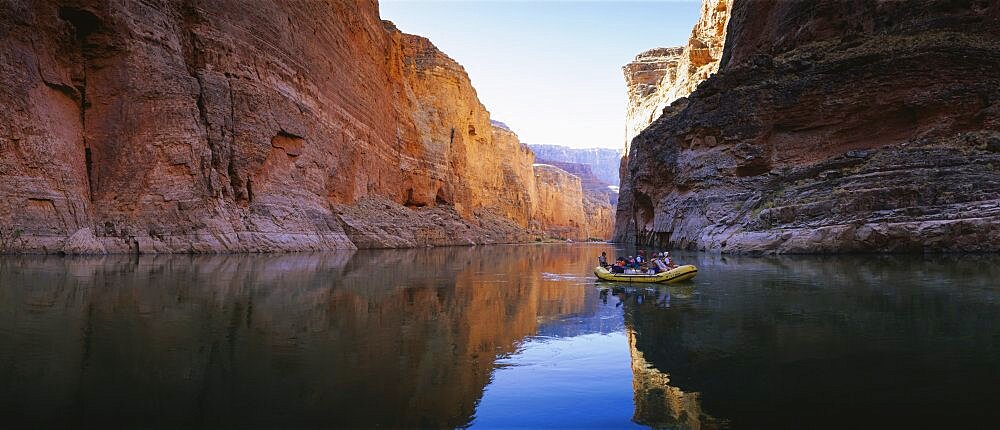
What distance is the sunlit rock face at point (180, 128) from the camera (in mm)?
20078

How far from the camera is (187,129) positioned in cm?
2283

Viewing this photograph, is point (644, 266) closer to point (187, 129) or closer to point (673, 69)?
point (187, 129)

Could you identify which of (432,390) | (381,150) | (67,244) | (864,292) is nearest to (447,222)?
(381,150)

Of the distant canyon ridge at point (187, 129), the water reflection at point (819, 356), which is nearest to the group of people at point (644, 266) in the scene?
the water reflection at point (819, 356)

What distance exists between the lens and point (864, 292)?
10.9m

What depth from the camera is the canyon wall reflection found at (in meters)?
4.16

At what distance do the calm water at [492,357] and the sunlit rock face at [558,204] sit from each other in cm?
8894

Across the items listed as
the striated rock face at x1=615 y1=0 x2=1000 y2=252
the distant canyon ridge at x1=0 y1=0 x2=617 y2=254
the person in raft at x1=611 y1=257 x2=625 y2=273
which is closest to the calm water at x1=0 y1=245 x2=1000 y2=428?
the person in raft at x1=611 y1=257 x2=625 y2=273

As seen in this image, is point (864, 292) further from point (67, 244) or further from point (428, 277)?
point (67, 244)

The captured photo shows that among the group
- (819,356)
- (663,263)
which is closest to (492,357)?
(819,356)

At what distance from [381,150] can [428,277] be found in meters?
27.5

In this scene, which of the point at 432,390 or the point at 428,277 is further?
the point at 428,277

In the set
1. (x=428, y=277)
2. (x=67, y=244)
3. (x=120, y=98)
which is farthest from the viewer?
(x=120, y=98)

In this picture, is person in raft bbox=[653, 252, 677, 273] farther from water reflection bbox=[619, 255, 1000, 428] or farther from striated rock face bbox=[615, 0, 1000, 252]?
striated rock face bbox=[615, 0, 1000, 252]
